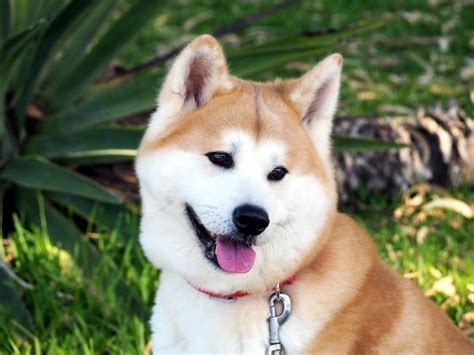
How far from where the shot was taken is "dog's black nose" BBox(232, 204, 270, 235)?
8.51ft

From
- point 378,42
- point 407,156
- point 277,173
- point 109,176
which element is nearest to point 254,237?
point 277,173

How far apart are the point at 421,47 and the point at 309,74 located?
4997 mm

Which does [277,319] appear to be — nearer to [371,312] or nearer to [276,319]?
[276,319]

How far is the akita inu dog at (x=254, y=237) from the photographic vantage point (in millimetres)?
2723

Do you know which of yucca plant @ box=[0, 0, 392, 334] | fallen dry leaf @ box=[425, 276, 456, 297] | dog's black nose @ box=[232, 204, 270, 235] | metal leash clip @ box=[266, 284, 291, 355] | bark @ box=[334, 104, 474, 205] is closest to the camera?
dog's black nose @ box=[232, 204, 270, 235]

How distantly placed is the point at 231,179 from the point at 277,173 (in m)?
0.16

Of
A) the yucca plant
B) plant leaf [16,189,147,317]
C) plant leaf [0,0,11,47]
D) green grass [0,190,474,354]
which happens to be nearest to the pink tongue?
green grass [0,190,474,354]

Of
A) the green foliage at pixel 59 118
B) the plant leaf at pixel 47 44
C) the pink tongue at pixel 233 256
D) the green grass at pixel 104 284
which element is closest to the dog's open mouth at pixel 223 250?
the pink tongue at pixel 233 256

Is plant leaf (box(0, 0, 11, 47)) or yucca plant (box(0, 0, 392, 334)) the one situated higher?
plant leaf (box(0, 0, 11, 47))

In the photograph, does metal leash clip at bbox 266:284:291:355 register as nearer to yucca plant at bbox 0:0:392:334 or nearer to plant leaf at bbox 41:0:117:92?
yucca plant at bbox 0:0:392:334

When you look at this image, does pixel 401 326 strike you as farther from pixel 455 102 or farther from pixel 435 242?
pixel 455 102

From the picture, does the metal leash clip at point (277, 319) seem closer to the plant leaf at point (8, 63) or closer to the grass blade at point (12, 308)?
the grass blade at point (12, 308)

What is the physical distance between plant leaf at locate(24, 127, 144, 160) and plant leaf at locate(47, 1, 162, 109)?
11.0 inches

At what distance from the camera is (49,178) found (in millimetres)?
4086
